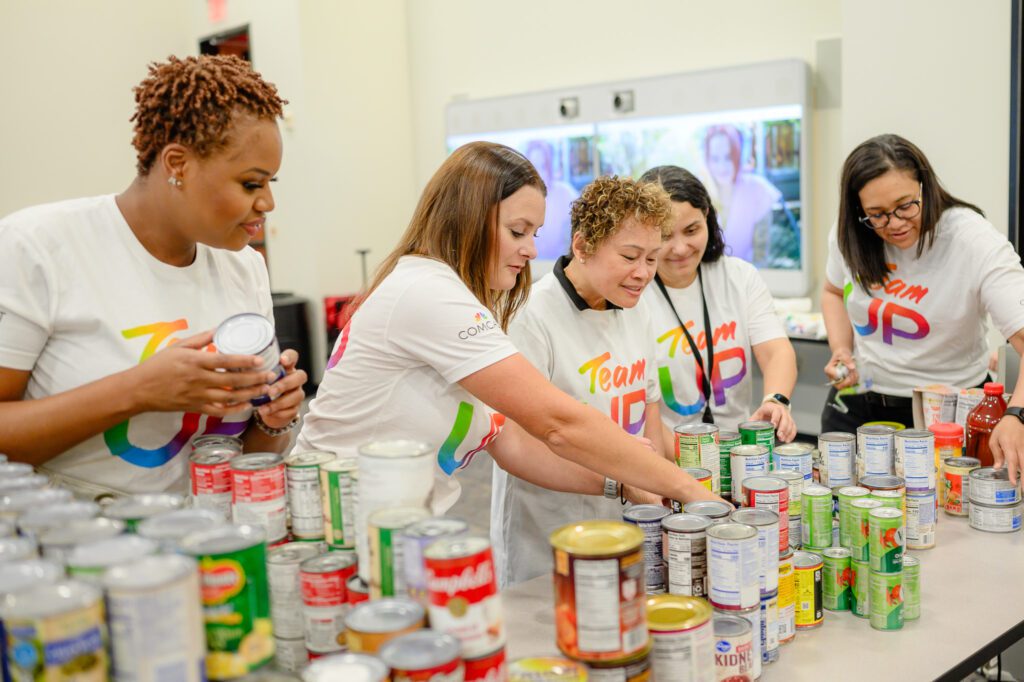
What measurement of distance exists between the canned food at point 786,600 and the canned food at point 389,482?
71 centimetres

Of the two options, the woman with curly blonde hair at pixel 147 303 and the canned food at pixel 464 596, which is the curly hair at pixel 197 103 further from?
the canned food at pixel 464 596

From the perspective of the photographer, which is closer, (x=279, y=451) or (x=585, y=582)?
(x=585, y=582)

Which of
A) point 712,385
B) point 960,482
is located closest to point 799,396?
point 712,385

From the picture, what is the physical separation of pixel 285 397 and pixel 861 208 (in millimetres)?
1962

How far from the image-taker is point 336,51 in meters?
7.09

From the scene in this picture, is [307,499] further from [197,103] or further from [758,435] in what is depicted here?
[758,435]

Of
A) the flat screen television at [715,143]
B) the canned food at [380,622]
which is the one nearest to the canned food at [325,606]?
the canned food at [380,622]

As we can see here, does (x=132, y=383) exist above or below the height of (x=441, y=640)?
above

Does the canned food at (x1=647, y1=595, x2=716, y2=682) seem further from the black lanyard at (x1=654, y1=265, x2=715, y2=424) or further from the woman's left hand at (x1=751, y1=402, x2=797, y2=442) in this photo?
the black lanyard at (x1=654, y1=265, x2=715, y2=424)

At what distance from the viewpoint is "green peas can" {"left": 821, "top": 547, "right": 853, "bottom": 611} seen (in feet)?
5.61

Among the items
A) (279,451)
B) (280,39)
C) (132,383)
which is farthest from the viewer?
(280,39)

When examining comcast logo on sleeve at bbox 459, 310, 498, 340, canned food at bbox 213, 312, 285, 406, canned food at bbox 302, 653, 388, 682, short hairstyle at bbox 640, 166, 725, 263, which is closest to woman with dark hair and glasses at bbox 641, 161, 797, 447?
short hairstyle at bbox 640, 166, 725, 263

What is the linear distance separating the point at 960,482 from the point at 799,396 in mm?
2874

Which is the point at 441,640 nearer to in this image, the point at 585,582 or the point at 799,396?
the point at 585,582
